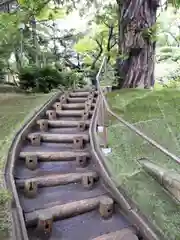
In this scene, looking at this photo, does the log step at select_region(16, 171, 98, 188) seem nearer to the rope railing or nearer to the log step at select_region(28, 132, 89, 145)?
the rope railing

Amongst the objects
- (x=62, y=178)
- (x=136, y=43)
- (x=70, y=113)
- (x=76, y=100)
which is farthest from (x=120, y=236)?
(x=136, y=43)

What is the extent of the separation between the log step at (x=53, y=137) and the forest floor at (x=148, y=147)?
1.84ft

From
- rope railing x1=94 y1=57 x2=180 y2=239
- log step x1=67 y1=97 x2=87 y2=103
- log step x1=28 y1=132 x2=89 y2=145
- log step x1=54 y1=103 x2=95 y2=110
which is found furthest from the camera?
log step x1=67 y1=97 x2=87 y2=103

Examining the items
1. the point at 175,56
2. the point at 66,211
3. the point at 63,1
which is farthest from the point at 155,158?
the point at 63,1

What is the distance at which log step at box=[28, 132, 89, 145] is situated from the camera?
4906 millimetres

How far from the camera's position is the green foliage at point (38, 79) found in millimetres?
9266

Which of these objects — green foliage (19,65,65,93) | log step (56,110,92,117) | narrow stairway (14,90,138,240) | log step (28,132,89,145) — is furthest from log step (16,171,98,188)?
green foliage (19,65,65,93)

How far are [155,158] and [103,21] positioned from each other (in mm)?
8288


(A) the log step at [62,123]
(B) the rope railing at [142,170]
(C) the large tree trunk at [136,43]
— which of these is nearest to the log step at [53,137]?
Result: (B) the rope railing at [142,170]

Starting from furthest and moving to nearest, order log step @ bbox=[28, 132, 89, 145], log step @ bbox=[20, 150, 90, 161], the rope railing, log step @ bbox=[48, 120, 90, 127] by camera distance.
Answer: log step @ bbox=[48, 120, 90, 127] < log step @ bbox=[28, 132, 89, 145] < log step @ bbox=[20, 150, 90, 161] < the rope railing

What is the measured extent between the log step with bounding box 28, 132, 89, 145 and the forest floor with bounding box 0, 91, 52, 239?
358mm

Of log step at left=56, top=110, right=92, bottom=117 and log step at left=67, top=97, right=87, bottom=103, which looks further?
log step at left=67, top=97, right=87, bottom=103

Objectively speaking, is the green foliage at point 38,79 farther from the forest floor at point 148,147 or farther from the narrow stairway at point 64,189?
the narrow stairway at point 64,189

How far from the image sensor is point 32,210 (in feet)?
10.9
